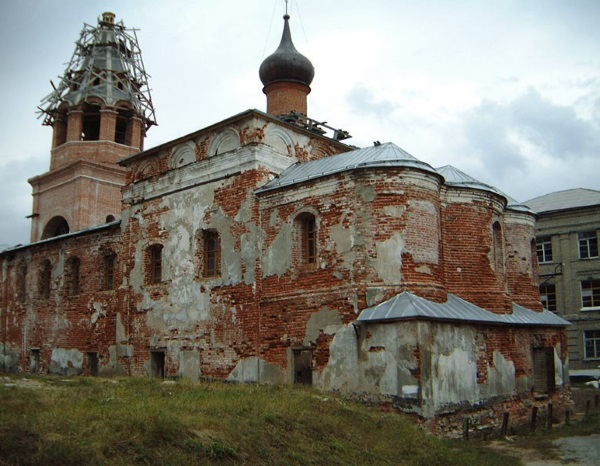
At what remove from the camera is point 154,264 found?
18656 millimetres

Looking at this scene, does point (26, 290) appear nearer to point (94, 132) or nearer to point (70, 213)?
point (70, 213)

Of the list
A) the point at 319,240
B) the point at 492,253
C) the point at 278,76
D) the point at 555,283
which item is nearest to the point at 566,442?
the point at 492,253

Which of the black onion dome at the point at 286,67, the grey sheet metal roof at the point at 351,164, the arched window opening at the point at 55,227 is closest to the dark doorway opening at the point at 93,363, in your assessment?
the grey sheet metal roof at the point at 351,164

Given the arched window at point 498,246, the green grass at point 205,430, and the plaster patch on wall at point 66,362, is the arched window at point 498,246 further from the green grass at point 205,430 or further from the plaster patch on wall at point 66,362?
the plaster patch on wall at point 66,362

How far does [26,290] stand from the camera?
23.4 m

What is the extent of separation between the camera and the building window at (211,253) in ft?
55.2

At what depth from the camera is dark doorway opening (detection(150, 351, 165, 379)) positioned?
17766 millimetres

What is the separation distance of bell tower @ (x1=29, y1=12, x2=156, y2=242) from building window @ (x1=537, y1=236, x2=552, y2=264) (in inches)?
728

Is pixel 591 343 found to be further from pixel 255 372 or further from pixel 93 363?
pixel 93 363

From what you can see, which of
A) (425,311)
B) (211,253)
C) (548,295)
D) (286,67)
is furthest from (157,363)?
(548,295)

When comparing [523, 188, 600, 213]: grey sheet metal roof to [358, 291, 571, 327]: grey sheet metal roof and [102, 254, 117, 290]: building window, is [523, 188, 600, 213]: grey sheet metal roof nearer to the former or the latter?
[358, 291, 571, 327]: grey sheet metal roof

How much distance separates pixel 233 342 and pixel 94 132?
52.0 feet

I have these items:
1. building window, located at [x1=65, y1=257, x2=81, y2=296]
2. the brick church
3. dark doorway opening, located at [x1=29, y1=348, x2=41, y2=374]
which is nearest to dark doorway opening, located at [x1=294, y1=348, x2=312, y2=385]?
the brick church

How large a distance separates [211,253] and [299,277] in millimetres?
3385
